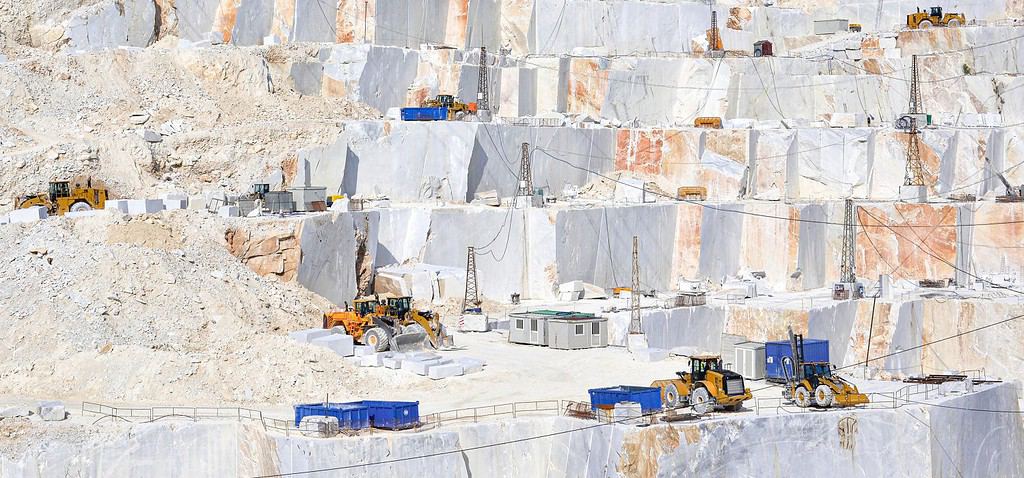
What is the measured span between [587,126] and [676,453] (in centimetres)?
3960

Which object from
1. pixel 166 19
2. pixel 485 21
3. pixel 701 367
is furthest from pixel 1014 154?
pixel 701 367

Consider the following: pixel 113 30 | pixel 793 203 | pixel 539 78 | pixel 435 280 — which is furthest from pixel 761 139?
pixel 113 30

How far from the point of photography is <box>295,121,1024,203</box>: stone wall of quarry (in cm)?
7775

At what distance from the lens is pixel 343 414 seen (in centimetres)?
4200

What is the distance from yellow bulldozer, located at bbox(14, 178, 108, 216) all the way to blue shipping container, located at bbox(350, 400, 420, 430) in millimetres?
21326

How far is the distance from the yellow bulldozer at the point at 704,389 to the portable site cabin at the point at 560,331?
→ 36.5 ft

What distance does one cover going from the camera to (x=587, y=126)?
266 feet

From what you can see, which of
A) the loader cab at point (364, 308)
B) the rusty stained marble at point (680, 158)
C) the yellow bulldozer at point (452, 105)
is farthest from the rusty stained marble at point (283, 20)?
the loader cab at point (364, 308)

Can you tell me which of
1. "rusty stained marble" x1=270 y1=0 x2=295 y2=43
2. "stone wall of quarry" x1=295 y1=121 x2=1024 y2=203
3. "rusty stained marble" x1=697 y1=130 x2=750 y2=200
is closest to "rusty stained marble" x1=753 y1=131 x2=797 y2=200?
"stone wall of quarry" x1=295 y1=121 x2=1024 y2=203

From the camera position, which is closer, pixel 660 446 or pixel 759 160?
pixel 660 446

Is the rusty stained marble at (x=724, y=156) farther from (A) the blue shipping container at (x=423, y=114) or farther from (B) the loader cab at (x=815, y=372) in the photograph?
(B) the loader cab at (x=815, y=372)

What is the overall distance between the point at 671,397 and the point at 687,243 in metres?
32.8

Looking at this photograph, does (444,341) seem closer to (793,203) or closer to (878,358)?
(878,358)

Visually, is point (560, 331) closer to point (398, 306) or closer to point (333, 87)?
point (398, 306)
